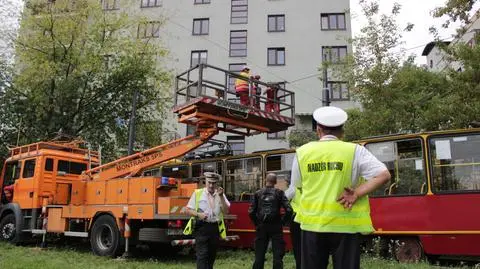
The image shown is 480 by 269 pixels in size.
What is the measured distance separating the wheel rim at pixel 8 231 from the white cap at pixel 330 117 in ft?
42.1

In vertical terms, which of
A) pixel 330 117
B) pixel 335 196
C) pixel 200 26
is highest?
pixel 200 26

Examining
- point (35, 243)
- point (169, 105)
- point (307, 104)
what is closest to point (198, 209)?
point (35, 243)

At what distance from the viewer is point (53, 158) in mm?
14266

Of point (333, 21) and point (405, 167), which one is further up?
point (333, 21)

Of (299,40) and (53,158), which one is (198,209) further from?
(299,40)

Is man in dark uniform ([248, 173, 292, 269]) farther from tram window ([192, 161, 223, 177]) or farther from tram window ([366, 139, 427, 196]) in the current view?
tram window ([192, 161, 223, 177])

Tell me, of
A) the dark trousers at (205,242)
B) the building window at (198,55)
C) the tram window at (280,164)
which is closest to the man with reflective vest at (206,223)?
the dark trousers at (205,242)

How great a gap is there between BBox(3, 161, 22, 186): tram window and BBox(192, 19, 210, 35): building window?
917 inches

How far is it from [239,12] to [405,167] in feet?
94.3

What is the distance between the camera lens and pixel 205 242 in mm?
6840

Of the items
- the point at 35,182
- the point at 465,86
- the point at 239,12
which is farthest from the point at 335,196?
the point at 239,12

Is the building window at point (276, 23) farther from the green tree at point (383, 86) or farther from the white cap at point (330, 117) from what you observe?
the white cap at point (330, 117)

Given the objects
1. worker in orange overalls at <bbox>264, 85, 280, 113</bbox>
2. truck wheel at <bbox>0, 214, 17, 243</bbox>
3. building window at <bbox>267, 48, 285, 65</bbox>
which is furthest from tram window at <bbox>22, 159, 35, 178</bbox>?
building window at <bbox>267, 48, 285, 65</bbox>

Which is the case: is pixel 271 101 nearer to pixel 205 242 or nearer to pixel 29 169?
pixel 205 242
